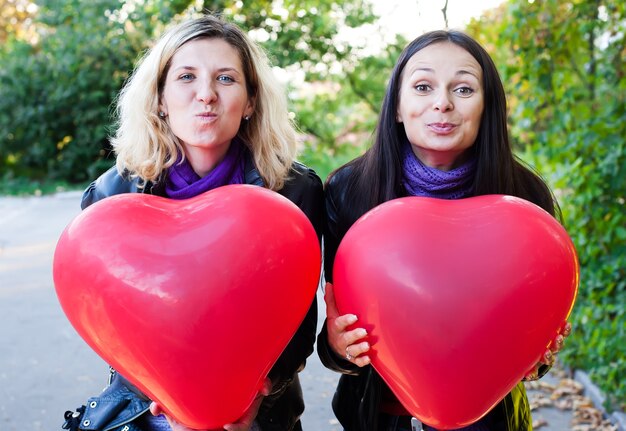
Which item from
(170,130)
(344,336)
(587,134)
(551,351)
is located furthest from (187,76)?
(587,134)

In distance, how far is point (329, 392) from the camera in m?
4.52

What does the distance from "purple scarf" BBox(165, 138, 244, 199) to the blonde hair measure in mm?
36

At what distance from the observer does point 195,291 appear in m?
1.55

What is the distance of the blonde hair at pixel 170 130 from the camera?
1993 millimetres

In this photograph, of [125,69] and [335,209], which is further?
[125,69]

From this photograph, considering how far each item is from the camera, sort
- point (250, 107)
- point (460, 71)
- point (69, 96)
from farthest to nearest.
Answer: point (69, 96), point (250, 107), point (460, 71)

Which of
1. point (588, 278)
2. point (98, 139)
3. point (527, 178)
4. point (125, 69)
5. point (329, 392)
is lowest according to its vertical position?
point (98, 139)

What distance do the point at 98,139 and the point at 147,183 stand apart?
14186mm

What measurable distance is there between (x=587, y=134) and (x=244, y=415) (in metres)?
3.12

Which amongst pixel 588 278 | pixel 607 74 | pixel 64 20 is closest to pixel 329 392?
pixel 588 278

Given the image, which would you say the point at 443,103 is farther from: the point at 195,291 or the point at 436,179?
the point at 195,291

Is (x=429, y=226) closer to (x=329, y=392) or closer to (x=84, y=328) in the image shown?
(x=84, y=328)

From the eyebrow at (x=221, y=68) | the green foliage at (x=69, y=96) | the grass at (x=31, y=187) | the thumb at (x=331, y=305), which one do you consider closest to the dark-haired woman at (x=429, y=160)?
the thumb at (x=331, y=305)

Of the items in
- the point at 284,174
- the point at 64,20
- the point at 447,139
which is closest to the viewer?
the point at 447,139
